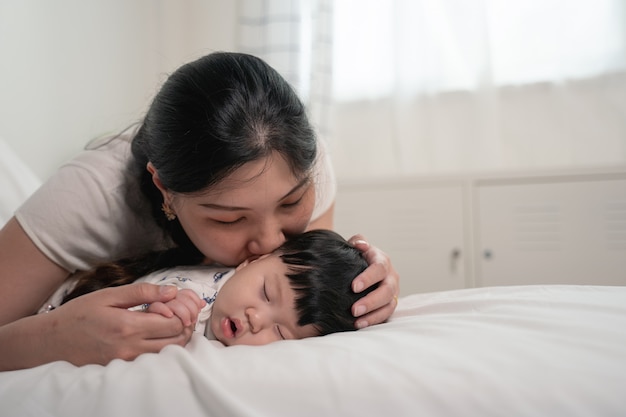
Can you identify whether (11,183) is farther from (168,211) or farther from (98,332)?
(98,332)

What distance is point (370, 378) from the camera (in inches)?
21.3

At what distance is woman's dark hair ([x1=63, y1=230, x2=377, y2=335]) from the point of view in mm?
825

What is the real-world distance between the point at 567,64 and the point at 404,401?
2.10 m

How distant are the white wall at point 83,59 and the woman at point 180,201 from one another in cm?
74

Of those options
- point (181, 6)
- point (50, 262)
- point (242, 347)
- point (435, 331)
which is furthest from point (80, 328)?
point (181, 6)

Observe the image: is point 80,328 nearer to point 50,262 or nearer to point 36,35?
point 50,262

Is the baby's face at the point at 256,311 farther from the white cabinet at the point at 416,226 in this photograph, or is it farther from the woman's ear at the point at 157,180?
the white cabinet at the point at 416,226

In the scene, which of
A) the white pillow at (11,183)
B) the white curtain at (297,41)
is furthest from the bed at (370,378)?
the white curtain at (297,41)

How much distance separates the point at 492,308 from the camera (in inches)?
31.2

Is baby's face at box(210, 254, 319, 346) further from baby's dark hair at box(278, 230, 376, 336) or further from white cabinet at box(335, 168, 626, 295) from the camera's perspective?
white cabinet at box(335, 168, 626, 295)

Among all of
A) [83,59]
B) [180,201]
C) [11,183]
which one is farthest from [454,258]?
[83,59]

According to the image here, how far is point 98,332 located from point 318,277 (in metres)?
0.33

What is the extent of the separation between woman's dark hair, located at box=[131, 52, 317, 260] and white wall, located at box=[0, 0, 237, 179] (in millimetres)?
800

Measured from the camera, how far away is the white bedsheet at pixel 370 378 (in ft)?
1.69
